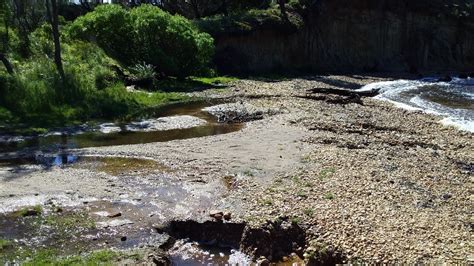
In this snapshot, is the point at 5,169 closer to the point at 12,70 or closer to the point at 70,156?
the point at 70,156

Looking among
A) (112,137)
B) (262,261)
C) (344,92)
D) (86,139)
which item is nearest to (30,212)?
(262,261)

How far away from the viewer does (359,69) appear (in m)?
64.6

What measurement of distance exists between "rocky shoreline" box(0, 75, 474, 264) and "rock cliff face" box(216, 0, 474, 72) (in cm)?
2965

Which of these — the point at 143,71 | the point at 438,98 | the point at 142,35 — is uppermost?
the point at 142,35

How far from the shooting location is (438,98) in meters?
38.6

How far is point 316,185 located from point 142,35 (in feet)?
89.1

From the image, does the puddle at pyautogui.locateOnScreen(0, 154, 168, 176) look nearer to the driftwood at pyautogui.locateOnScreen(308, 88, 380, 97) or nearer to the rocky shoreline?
the rocky shoreline

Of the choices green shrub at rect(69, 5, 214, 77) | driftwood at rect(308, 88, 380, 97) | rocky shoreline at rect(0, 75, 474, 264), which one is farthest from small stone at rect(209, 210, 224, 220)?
green shrub at rect(69, 5, 214, 77)

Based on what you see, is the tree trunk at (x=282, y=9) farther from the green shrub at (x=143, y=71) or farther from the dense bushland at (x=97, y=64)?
the green shrub at (x=143, y=71)

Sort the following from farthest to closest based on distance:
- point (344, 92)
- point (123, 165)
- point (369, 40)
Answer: point (369, 40) → point (344, 92) → point (123, 165)

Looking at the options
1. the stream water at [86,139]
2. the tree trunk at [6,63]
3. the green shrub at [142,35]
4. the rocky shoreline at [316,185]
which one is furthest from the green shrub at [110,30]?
the rocky shoreline at [316,185]

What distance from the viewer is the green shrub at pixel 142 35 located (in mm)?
38000

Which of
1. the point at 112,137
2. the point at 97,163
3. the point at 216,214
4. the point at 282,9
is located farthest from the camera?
the point at 282,9

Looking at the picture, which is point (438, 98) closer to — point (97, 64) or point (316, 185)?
point (97, 64)
